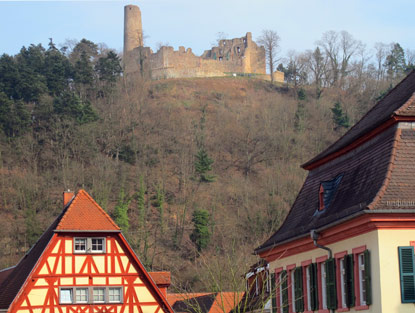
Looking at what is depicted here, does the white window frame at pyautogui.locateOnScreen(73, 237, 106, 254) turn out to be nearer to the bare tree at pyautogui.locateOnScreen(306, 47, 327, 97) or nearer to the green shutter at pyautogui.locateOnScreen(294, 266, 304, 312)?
the green shutter at pyautogui.locateOnScreen(294, 266, 304, 312)

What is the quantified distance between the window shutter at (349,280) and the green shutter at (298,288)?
3928 mm

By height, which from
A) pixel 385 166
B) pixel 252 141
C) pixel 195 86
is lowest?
pixel 385 166

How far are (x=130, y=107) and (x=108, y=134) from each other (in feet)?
24.4

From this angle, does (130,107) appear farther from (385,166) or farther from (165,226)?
(385,166)

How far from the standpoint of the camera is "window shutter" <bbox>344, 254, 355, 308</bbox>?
22.9 metres

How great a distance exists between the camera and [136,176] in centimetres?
9156

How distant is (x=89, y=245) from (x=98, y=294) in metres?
2.21

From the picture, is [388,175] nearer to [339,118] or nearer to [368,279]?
[368,279]

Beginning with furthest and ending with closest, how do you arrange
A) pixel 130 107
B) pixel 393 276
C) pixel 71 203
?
pixel 130 107, pixel 71 203, pixel 393 276

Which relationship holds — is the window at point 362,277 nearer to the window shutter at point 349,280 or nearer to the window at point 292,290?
the window shutter at point 349,280

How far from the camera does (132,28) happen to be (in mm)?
132000

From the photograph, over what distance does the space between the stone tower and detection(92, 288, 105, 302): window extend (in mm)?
89987

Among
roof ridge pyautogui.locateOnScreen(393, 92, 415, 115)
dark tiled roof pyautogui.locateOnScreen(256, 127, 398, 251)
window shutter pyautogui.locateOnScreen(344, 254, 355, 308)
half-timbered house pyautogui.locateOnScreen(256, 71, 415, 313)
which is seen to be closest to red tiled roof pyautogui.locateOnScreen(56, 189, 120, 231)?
dark tiled roof pyautogui.locateOnScreen(256, 127, 398, 251)

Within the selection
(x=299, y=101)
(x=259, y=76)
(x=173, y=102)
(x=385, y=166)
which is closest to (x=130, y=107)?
(x=173, y=102)
